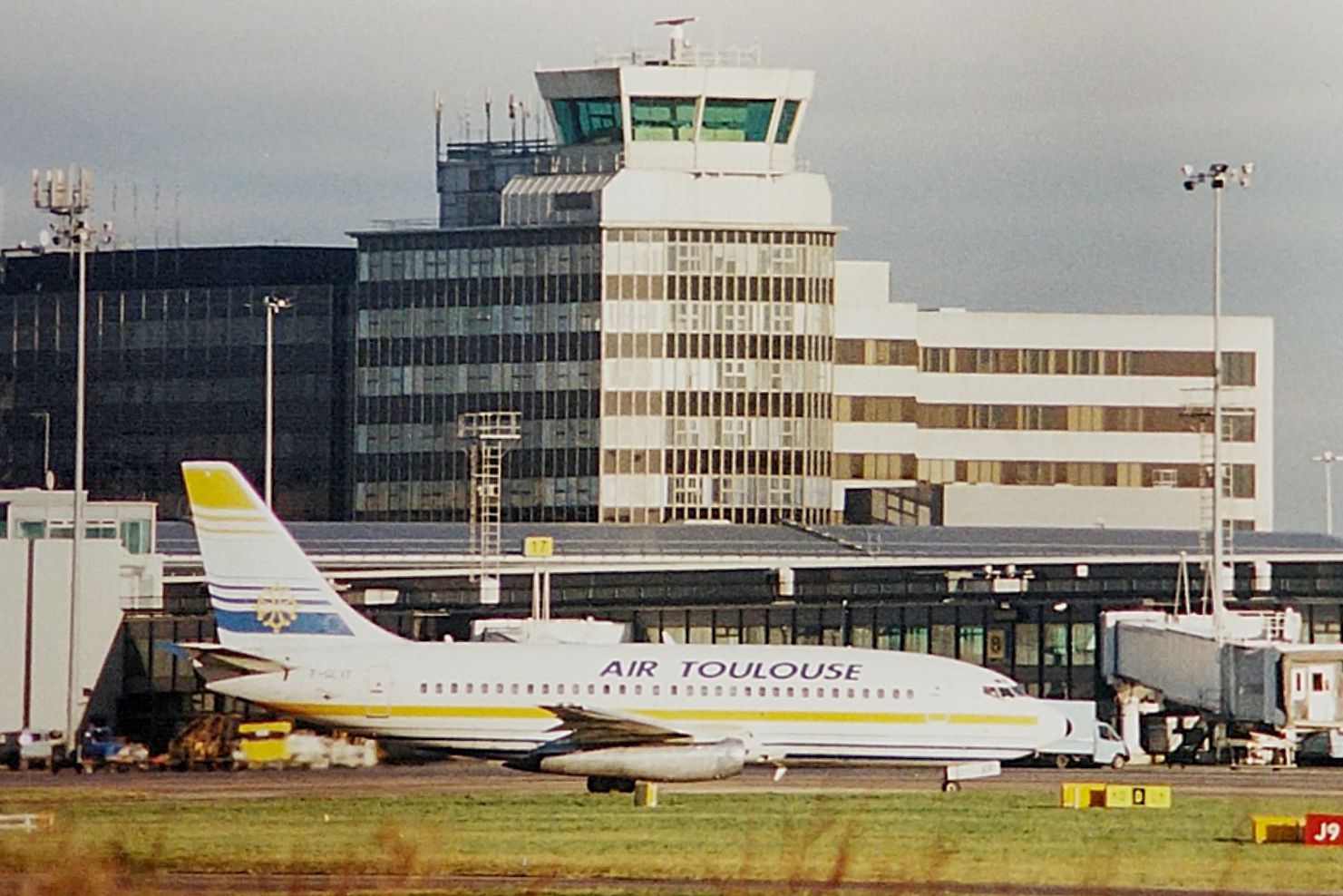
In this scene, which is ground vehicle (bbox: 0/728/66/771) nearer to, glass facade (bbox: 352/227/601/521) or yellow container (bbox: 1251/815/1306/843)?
yellow container (bbox: 1251/815/1306/843)

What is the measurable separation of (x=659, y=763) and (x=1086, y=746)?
24.5m

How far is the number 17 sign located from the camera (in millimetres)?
62594

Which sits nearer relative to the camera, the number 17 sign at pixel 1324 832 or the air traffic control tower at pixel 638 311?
the number 17 sign at pixel 1324 832

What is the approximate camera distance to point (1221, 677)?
100 m

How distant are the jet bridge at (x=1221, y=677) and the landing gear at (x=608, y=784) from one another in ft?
90.4

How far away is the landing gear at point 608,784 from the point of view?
78.0m

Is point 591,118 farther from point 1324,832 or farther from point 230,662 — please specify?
A: point 1324,832

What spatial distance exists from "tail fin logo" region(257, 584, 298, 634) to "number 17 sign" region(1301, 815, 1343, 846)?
102ft

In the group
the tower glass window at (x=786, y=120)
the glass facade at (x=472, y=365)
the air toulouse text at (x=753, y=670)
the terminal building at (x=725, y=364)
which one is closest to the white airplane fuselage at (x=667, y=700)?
the air toulouse text at (x=753, y=670)

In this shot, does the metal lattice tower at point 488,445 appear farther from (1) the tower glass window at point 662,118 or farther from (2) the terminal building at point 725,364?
(1) the tower glass window at point 662,118

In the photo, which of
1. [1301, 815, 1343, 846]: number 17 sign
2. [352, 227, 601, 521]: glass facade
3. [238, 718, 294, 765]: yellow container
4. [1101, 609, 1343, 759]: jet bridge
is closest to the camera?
[1301, 815, 1343, 846]: number 17 sign

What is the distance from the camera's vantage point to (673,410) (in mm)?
184750

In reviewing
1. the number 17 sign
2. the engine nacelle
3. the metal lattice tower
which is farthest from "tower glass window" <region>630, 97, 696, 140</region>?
the number 17 sign

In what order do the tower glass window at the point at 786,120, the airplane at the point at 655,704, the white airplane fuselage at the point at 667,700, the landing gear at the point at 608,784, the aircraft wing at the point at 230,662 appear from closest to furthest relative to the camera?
the landing gear at the point at 608,784, the airplane at the point at 655,704, the white airplane fuselage at the point at 667,700, the aircraft wing at the point at 230,662, the tower glass window at the point at 786,120
